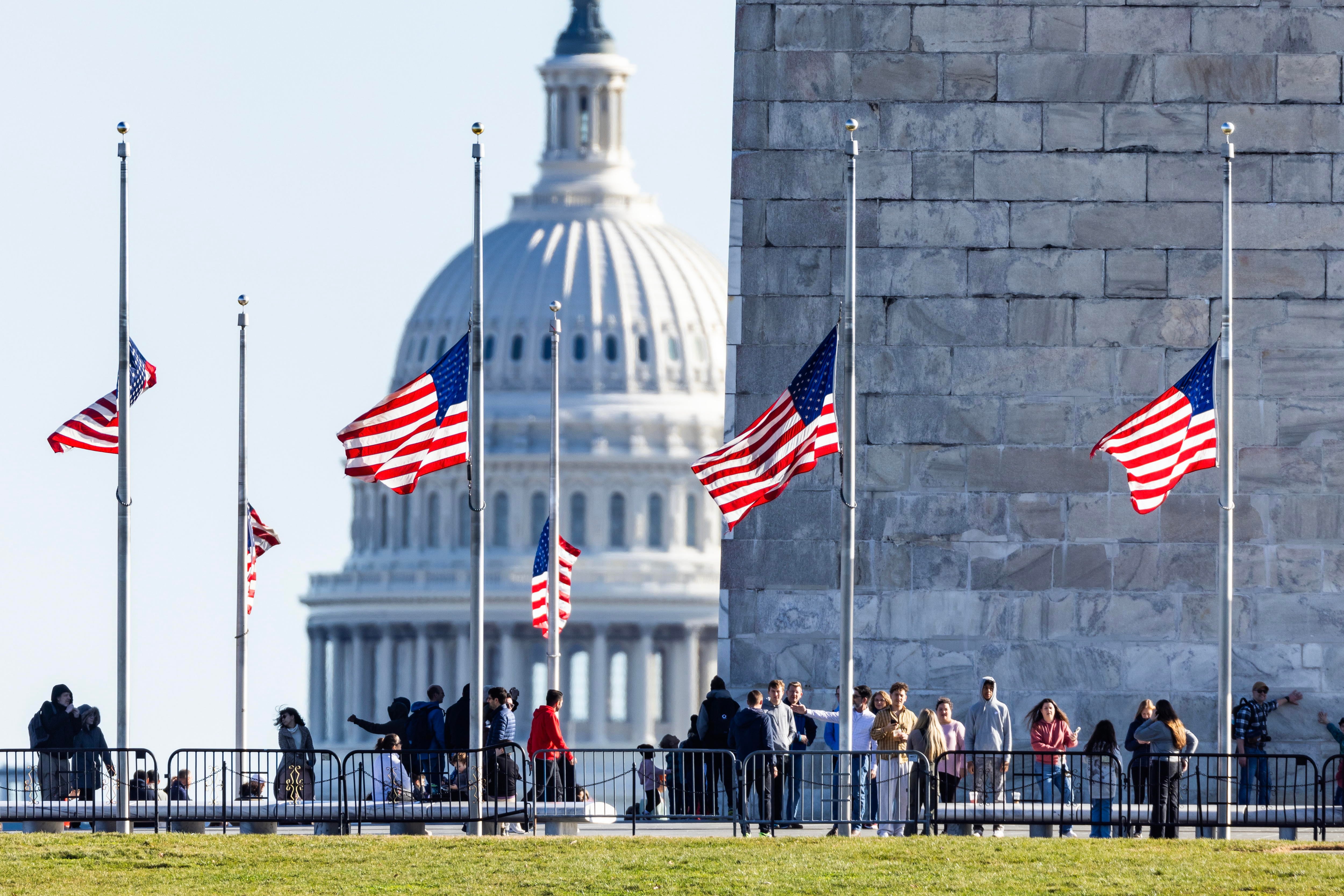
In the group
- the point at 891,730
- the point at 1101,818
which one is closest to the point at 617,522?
the point at 891,730

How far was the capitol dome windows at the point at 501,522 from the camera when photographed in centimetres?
17438

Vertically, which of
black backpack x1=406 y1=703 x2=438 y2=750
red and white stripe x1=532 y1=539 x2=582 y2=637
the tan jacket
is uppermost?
red and white stripe x1=532 y1=539 x2=582 y2=637

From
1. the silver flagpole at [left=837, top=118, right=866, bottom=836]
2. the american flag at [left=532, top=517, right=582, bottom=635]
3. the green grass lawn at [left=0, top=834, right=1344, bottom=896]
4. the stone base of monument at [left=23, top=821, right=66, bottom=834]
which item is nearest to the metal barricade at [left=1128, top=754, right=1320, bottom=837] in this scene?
the green grass lawn at [left=0, top=834, right=1344, bottom=896]

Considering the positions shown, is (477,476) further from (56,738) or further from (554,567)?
(554,567)

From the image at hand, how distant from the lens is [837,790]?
106 feet

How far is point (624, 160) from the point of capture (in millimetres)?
196750

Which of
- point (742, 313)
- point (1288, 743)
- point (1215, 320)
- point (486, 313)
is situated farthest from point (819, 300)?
point (486, 313)

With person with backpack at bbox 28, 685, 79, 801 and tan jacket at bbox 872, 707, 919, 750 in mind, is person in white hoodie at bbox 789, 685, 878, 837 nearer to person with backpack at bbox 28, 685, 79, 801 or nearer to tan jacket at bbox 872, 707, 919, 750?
tan jacket at bbox 872, 707, 919, 750

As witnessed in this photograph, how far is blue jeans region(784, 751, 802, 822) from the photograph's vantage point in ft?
105

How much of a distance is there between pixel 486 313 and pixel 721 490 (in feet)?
467

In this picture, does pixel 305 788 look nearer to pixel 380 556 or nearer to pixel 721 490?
pixel 721 490

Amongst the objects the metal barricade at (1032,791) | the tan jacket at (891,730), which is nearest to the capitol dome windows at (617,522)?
the metal barricade at (1032,791)

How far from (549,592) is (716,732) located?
13.5 meters

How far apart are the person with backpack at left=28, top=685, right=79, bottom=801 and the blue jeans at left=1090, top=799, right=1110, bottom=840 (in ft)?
30.1
